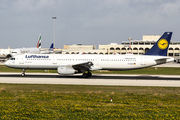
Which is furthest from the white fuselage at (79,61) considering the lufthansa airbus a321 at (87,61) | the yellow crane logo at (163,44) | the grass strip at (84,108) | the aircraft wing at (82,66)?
the grass strip at (84,108)

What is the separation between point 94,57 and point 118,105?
77.1 feet

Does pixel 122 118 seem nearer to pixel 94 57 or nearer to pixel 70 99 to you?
pixel 70 99

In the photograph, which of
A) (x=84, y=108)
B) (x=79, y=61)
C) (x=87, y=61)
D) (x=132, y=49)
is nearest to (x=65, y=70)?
(x=79, y=61)

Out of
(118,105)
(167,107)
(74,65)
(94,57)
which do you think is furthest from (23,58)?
(167,107)

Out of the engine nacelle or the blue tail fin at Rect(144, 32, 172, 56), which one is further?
the blue tail fin at Rect(144, 32, 172, 56)

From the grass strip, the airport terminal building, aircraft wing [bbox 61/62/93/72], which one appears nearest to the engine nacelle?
aircraft wing [bbox 61/62/93/72]

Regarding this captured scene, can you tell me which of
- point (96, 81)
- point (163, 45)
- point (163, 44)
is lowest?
point (96, 81)

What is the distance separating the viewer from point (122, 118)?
1309 centimetres

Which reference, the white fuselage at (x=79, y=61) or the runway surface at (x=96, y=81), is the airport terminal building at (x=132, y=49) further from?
the runway surface at (x=96, y=81)

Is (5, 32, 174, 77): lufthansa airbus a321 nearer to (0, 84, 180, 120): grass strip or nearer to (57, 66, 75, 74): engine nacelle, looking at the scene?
(57, 66, 75, 74): engine nacelle

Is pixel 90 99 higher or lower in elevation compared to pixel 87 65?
lower

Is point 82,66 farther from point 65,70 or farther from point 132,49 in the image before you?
point 132,49

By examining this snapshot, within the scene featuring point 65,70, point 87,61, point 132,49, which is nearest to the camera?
point 65,70

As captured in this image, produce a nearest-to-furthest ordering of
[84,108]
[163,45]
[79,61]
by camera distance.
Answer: [84,108] → [79,61] → [163,45]
